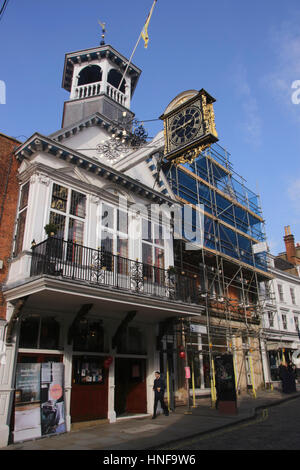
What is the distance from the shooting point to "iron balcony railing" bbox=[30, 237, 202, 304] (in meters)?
9.67

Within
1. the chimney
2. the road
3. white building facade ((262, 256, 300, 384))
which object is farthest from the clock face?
the chimney

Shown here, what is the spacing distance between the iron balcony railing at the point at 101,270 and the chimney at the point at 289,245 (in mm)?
24668

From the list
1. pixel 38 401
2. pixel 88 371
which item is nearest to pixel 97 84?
pixel 88 371

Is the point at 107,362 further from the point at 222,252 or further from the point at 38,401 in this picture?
the point at 222,252

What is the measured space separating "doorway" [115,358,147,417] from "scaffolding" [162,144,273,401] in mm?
→ 4161

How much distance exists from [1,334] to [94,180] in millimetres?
6134

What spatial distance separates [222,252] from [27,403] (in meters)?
13.6

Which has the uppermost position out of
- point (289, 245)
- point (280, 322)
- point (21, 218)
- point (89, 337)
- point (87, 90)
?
point (87, 90)

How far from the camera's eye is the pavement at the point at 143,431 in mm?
8219

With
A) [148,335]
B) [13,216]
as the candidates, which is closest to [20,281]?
[13,216]

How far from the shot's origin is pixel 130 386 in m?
13.4

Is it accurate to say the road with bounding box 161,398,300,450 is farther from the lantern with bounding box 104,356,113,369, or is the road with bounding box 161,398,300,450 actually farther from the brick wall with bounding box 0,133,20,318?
the brick wall with bounding box 0,133,20,318

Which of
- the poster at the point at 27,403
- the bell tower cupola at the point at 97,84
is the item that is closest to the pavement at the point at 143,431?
the poster at the point at 27,403

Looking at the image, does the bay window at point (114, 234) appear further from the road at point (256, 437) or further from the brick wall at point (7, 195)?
the road at point (256, 437)
